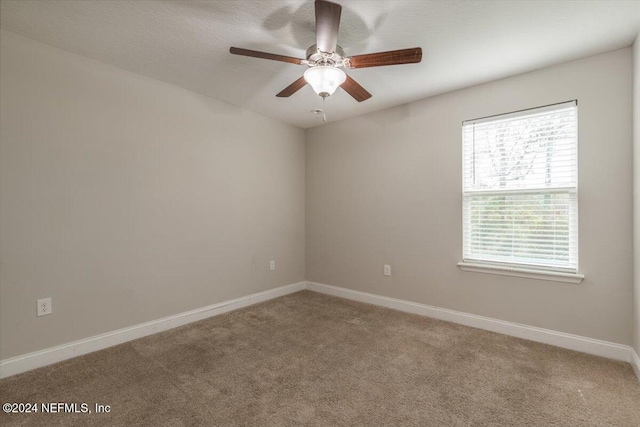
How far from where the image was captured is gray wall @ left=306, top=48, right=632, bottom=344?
92.6 inches

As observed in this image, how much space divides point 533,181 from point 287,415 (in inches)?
106

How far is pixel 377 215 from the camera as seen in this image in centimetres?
372

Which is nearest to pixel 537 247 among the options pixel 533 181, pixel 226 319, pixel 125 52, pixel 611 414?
pixel 533 181

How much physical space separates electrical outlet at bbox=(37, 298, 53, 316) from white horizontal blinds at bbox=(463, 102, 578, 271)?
11.9 feet

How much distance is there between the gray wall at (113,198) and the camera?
2172mm

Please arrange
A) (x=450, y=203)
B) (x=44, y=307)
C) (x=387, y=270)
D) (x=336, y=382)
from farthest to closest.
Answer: (x=387, y=270) < (x=450, y=203) < (x=44, y=307) < (x=336, y=382)

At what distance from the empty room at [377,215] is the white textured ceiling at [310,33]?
0.06ft

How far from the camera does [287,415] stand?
67.2 inches

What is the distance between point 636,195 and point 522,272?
96 centimetres

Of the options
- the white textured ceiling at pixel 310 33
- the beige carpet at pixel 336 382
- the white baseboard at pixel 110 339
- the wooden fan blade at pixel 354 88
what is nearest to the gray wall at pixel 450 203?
the white textured ceiling at pixel 310 33

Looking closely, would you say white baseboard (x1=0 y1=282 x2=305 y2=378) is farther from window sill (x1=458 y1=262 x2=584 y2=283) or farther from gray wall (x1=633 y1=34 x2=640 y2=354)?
gray wall (x1=633 y1=34 x2=640 y2=354)

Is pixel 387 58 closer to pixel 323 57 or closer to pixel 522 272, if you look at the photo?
pixel 323 57

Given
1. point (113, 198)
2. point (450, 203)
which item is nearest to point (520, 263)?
point (450, 203)

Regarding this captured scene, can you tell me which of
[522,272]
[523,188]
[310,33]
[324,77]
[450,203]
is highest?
[310,33]
